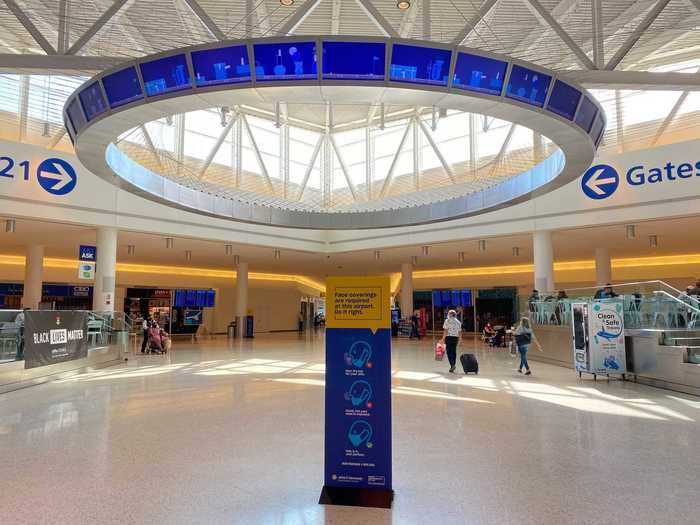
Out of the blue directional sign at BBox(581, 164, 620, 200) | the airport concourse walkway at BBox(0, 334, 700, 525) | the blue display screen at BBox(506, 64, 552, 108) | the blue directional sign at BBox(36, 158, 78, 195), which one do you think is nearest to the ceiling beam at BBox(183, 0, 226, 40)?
the blue display screen at BBox(506, 64, 552, 108)

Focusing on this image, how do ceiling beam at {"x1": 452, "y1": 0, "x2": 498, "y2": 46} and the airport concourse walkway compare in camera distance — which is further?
ceiling beam at {"x1": 452, "y1": 0, "x2": 498, "y2": 46}

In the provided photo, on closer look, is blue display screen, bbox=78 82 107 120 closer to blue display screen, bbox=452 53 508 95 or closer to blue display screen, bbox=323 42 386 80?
blue display screen, bbox=323 42 386 80

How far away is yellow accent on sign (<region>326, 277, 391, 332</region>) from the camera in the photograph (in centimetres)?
461

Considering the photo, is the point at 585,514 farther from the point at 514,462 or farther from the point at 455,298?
the point at 455,298

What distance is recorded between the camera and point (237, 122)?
30422mm

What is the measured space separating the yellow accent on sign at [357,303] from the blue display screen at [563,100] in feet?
22.3

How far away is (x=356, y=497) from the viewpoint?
178 inches

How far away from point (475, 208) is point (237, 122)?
1796 cm

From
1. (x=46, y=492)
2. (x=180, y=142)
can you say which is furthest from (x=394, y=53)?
(x=180, y=142)

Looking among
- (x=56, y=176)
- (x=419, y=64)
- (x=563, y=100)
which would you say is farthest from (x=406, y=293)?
(x=419, y=64)

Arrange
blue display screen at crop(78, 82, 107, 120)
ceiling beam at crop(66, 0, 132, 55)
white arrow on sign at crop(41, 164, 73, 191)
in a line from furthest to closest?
white arrow on sign at crop(41, 164, 73, 191) < ceiling beam at crop(66, 0, 132, 55) < blue display screen at crop(78, 82, 107, 120)

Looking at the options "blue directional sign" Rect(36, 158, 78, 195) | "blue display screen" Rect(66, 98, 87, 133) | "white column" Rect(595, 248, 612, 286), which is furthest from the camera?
"white column" Rect(595, 248, 612, 286)

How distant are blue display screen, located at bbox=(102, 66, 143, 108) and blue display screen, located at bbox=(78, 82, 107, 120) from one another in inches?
8.2

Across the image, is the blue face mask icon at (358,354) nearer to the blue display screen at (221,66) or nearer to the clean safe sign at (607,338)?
the blue display screen at (221,66)
